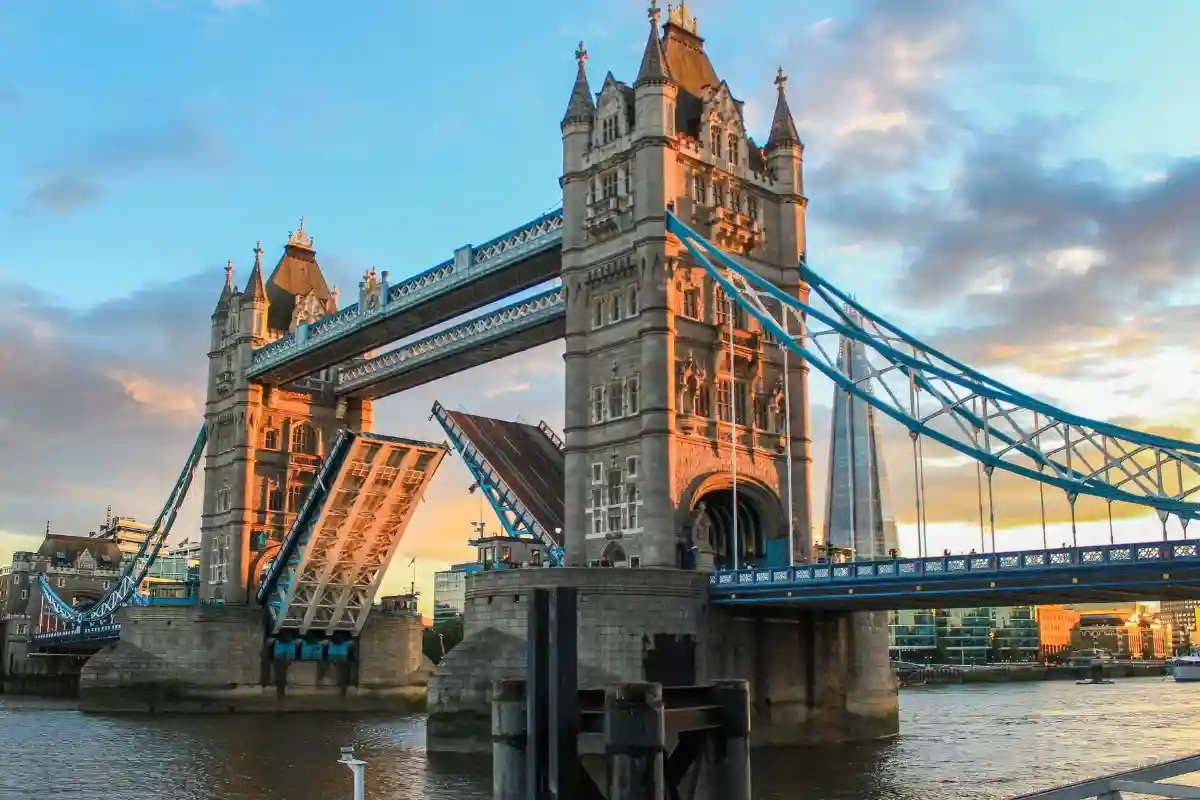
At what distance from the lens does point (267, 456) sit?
2827 inches

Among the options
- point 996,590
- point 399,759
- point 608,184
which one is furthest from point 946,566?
point 608,184

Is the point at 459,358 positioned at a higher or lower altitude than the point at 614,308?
higher

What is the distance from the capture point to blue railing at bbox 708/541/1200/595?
34.2m

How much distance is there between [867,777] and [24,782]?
23712 mm

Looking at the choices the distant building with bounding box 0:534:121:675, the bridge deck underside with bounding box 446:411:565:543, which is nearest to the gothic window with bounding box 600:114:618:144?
the bridge deck underside with bounding box 446:411:565:543

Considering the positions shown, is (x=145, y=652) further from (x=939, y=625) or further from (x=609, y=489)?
(x=939, y=625)

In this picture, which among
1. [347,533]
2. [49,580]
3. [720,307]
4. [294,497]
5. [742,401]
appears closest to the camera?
[720,307]

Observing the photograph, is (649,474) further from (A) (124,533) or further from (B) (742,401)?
(A) (124,533)

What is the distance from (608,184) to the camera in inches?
1905

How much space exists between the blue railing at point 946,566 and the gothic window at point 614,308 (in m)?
10.6

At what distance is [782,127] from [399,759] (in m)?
28.6

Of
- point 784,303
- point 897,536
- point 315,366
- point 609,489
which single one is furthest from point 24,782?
point 897,536

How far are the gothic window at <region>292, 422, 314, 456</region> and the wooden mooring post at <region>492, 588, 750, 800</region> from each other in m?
57.6

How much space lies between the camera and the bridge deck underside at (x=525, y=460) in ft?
181
